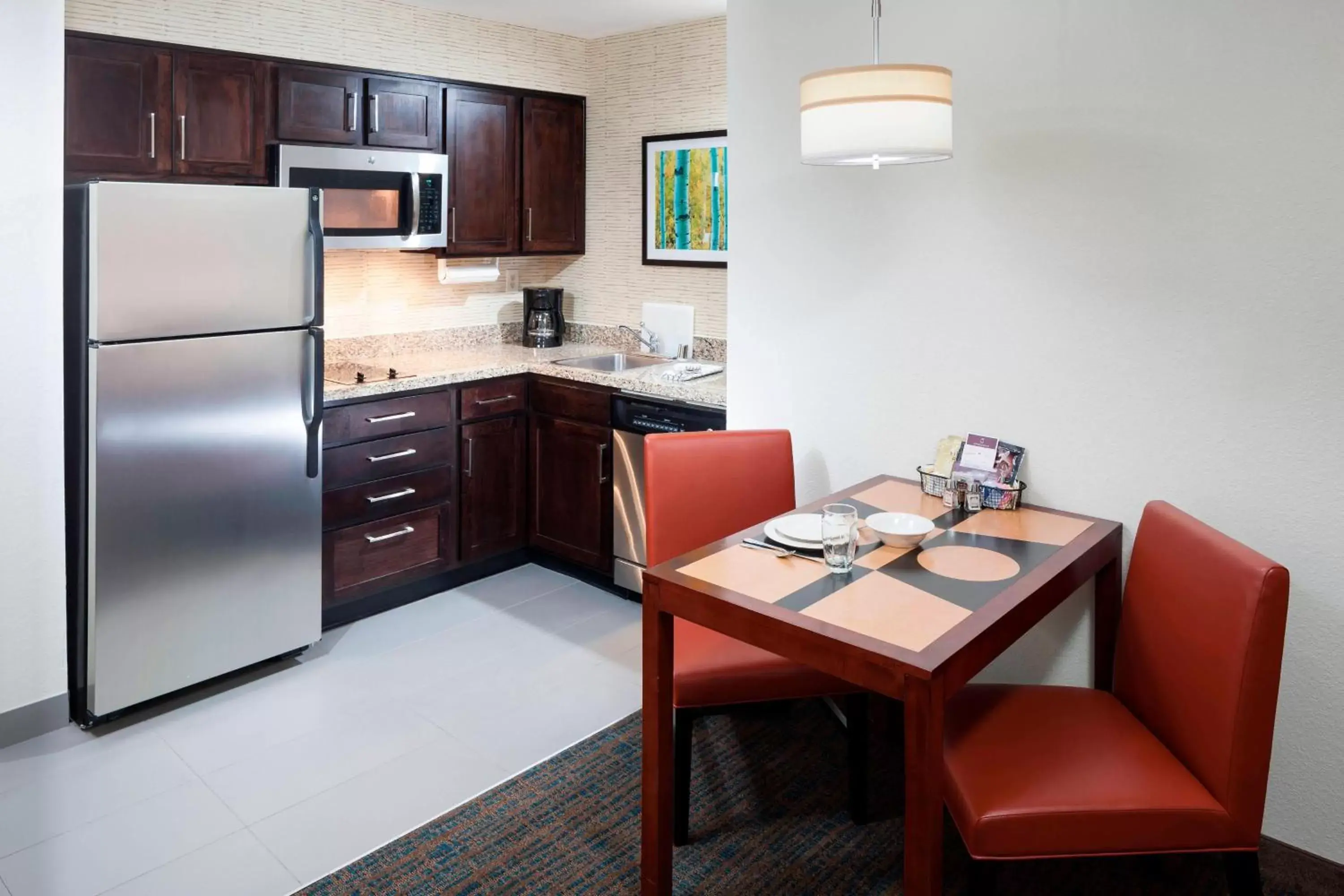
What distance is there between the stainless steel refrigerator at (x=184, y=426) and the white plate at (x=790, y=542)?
1.78 metres

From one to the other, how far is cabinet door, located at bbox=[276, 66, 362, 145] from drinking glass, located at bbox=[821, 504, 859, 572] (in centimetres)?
266

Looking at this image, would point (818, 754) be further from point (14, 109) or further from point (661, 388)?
point (14, 109)

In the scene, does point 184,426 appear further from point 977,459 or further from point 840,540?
point 977,459

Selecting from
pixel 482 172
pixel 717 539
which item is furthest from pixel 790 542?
pixel 482 172

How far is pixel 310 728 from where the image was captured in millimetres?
2977

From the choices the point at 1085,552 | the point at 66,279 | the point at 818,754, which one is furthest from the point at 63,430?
the point at 1085,552

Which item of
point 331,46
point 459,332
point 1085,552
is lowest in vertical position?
A: point 1085,552

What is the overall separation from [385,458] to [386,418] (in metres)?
0.15

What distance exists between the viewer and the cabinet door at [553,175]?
14.7ft

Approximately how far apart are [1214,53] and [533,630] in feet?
9.08

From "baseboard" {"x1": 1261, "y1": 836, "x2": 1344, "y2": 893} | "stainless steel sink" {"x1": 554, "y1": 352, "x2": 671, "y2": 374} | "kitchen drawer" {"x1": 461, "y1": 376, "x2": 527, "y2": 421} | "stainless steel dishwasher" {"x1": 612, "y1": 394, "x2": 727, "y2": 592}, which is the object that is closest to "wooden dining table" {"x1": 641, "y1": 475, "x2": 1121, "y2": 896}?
"baseboard" {"x1": 1261, "y1": 836, "x2": 1344, "y2": 893}

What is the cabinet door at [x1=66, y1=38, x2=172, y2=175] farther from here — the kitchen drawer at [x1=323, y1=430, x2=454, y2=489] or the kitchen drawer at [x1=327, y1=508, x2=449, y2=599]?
the kitchen drawer at [x1=327, y1=508, x2=449, y2=599]

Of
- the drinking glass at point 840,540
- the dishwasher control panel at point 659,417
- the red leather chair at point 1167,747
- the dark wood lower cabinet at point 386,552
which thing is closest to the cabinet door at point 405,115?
the dishwasher control panel at point 659,417

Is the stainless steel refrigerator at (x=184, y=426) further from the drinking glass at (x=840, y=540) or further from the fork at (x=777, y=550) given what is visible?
the drinking glass at (x=840, y=540)
